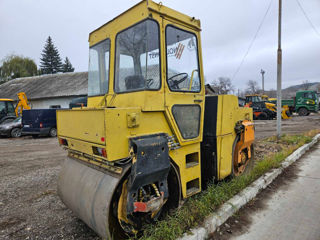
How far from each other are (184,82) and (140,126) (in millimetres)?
967

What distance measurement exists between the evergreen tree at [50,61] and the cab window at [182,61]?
48.3 m

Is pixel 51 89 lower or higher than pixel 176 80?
higher

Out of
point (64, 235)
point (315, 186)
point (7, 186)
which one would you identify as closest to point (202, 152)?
point (64, 235)

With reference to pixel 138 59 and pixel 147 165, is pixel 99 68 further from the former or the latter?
pixel 147 165

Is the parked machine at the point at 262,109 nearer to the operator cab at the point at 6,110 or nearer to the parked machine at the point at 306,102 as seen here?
the parked machine at the point at 306,102

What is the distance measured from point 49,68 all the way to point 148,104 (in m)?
49.7

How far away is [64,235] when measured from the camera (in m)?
2.62

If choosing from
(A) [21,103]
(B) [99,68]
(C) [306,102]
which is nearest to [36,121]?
Result: (A) [21,103]

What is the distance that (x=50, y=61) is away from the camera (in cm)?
4531

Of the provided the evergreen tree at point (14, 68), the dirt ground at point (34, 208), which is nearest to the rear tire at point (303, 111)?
the dirt ground at point (34, 208)

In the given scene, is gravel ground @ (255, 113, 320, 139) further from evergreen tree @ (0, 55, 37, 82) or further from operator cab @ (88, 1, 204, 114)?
evergreen tree @ (0, 55, 37, 82)

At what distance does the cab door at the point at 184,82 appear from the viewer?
2.57 m

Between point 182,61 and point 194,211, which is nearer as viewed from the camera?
point 194,211

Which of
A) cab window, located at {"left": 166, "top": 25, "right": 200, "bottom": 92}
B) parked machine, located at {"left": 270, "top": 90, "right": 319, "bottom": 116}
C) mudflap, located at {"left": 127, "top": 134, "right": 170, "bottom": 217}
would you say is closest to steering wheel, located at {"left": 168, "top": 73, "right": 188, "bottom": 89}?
cab window, located at {"left": 166, "top": 25, "right": 200, "bottom": 92}
